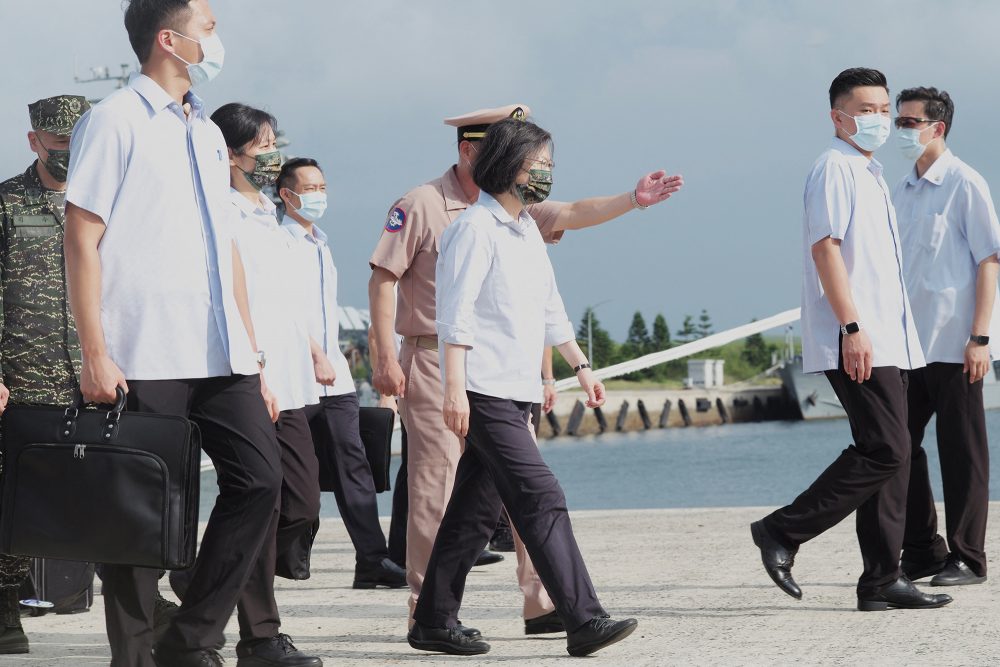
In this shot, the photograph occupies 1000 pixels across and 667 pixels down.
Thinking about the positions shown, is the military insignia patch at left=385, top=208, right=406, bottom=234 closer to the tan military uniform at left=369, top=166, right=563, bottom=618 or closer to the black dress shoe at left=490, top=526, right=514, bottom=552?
the tan military uniform at left=369, top=166, right=563, bottom=618

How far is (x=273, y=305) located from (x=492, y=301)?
3.43 feet

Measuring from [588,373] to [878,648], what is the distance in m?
1.38

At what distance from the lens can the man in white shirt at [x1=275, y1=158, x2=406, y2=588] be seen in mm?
6586

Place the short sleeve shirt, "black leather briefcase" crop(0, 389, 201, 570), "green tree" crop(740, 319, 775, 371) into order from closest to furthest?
"black leather briefcase" crop(0, 389, 201, 570), the short sleeve shirt, "green tree" crop(740, 319, 775, 371)

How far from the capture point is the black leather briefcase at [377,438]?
719 cm

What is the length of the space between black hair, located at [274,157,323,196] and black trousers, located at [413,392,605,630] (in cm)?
250

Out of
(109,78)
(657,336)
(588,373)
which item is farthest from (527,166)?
(657,336)

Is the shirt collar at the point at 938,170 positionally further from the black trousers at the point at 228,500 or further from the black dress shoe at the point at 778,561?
the black trousers at the point at 228,500

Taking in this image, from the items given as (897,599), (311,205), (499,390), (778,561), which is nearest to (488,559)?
(311,205)

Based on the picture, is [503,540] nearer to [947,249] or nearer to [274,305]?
[274,305]

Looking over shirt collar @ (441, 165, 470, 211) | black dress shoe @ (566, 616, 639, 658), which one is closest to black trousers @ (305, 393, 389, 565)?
shirt collar @ (441, 165, 470, 211)

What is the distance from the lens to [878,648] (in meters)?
4.37

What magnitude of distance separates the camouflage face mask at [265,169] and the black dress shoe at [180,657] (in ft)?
6.20

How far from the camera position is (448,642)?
4484 millimetres
